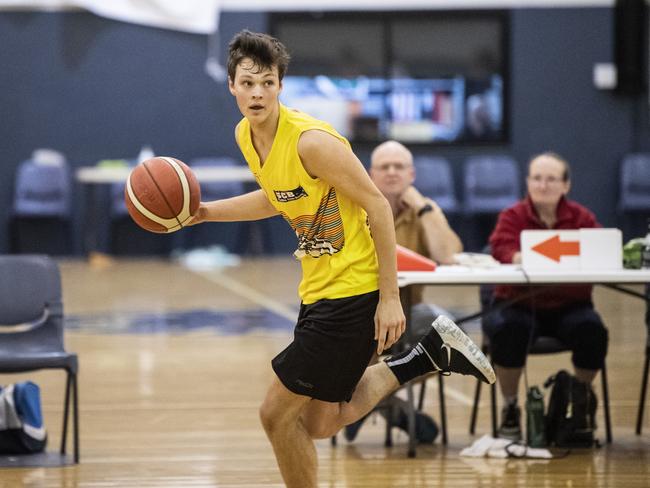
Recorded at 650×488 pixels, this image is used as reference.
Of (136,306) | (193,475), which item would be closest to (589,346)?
(193,475)

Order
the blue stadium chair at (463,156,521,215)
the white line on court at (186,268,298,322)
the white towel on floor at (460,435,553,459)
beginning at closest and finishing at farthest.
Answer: the white towel on floor at (460,435,553,459)
the white line on court at (186,268,298,322)
the blue stadium chair at (463,156,521,215)

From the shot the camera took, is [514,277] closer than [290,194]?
No

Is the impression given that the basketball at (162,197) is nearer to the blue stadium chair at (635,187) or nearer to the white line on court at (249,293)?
the white line on court at (249,293)

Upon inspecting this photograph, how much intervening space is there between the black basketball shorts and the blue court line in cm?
522

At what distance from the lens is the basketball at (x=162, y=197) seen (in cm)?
372

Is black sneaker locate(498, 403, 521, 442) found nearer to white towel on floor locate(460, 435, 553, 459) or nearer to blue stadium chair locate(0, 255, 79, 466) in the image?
white towel on floor locate(460, 435, 553, 459)

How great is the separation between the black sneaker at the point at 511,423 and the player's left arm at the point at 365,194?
1.87 metres

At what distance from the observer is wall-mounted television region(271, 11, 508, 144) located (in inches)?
588

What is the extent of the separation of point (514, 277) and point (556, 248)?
314mm

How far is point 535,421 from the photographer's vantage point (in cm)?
504

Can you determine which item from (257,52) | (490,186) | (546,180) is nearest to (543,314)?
(546,180)

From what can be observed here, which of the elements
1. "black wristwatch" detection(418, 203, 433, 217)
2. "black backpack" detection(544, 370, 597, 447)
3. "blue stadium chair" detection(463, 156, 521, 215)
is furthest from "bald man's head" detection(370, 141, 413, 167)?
"blue stadium chair" detection(463, 156, 521, 215)

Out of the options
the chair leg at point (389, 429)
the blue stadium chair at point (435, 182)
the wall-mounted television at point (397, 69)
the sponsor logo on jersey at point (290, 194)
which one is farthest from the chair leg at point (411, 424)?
the wall-mounted television at point (397, 69)

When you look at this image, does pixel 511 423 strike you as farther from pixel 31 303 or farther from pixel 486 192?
pixel 486 192
